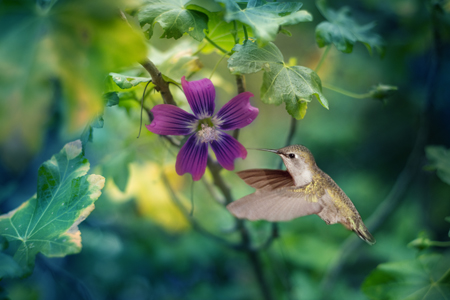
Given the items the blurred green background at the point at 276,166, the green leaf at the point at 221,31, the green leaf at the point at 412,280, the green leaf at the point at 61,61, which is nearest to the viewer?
the green leaf at the point at 61,61

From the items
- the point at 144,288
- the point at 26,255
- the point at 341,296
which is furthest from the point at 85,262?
the point at 341,296

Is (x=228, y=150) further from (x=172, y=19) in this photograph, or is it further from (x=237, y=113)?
(x=172, y=19)

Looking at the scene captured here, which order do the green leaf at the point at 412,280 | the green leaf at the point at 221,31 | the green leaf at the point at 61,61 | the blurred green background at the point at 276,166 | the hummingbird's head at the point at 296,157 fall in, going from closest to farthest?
1. the green leaf at the point at 61,61
2. the hummingbird's head at the point at 296,157
3. the green leaf at the point at 221,31
4. the green leaf at the point at 412,280
5. the blurred green background at the point at 276,166

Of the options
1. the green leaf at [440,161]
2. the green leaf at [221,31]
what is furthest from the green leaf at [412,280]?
the green leaf at [221,31]

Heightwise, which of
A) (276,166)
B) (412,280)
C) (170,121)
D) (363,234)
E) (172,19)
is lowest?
(412,280)

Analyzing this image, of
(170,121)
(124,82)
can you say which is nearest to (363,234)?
(170,121)

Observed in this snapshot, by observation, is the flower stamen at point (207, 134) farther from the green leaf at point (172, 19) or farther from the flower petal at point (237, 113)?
the green leaf at point (172, 19)

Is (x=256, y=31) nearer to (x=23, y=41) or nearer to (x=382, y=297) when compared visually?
(x=23, y=41)
